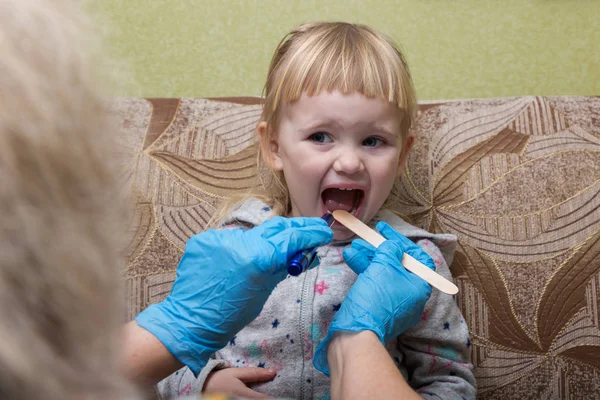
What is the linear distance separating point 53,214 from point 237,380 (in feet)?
2.57

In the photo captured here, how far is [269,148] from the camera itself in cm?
133

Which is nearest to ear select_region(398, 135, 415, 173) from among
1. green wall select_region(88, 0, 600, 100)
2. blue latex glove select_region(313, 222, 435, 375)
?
blue latex glove select_region(313, 222, 435, 375)

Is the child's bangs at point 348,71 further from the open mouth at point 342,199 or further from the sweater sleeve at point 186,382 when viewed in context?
the sweater sleeve at point 186,382

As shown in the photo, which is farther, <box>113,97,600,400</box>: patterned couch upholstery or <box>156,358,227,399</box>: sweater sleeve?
<box>113,97,600,400</box>: patterned couch upholstery

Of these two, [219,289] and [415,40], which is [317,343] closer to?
[219,289]

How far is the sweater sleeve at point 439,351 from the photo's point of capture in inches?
47.0

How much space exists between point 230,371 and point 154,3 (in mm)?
1067

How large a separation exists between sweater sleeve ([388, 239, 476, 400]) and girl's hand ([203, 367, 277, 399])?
267mm

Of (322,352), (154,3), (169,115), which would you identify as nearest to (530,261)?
(322,352)

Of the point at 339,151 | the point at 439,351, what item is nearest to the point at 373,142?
the point at 339,151

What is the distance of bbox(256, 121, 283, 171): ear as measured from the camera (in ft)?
4.32

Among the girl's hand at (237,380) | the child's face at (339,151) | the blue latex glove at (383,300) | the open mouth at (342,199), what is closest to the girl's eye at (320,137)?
the child's face at (339,151)

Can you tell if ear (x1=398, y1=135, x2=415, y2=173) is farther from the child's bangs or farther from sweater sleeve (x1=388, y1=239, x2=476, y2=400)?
sweater sleeve (x1=388, y1=239, x2=476, y2=400)

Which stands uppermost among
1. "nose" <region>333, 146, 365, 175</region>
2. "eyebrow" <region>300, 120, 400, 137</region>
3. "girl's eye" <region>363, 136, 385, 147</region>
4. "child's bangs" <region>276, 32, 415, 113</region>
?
"child's bangs" <region>276, 32, 415, 113</region>
